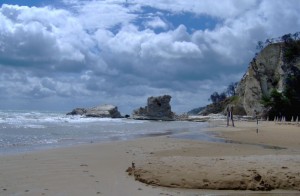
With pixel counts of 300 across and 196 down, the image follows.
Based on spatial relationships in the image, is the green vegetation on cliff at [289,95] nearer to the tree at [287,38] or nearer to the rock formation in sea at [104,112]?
the tree at [287,38]

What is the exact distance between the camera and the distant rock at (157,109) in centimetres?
9412

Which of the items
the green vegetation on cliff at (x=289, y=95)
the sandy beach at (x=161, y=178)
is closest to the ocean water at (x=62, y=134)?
the sandy beach at (x=161, y=178)

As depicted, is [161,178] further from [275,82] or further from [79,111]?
[79,111]

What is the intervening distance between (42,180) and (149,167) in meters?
2.81

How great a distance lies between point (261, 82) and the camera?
85.8 m

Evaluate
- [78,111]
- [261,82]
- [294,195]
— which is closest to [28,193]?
[294,195]

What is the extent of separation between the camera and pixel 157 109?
95312 mm

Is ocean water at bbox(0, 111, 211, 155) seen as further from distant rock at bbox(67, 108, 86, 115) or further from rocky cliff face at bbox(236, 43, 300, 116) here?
distant rock at bbox(67, 108, 86, 115)

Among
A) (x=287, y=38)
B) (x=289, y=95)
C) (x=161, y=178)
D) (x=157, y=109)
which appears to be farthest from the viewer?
(x=157, y=109)

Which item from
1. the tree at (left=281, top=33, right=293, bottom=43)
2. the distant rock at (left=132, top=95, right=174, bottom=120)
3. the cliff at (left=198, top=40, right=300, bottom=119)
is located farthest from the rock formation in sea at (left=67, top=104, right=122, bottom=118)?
the tree at (left=281, top=33, right=293, bottom=43)

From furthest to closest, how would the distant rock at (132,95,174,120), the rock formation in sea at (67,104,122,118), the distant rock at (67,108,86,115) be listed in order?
the distant rock at (67,108,86,115) → the rock formation in sea at (67,104,122,118) → the distant rock at (132,95,174,120)

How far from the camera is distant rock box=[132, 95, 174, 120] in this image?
309 ft

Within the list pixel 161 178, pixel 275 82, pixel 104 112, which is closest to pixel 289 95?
pixel 275 82

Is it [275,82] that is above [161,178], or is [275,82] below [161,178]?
above
